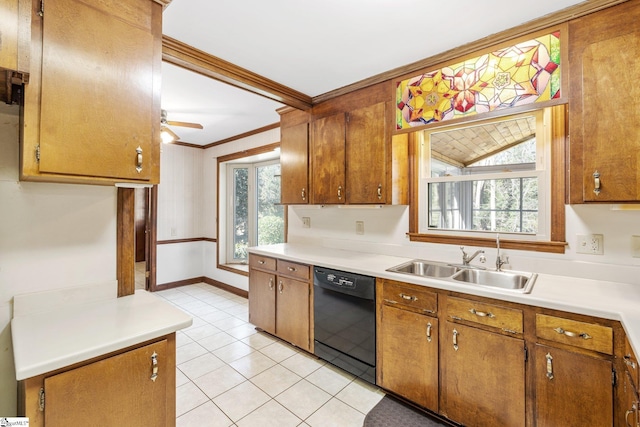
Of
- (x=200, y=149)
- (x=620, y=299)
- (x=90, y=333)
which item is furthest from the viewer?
(x=200, y=149)

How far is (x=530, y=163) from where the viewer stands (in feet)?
6.73

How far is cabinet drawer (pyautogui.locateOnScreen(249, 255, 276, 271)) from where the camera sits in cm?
289

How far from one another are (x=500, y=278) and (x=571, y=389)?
0.74 m

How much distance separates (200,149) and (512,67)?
184 inches

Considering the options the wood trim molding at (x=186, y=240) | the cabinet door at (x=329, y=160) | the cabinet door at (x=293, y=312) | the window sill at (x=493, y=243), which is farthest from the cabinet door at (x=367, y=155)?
the wood trim molding at (x=186, y=240)

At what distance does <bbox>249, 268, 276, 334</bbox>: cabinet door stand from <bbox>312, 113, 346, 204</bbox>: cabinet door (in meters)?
0.96

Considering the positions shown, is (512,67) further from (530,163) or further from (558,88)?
(530,163)

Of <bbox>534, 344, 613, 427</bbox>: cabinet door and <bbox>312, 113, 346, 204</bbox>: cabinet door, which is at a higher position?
<bbox>312, 113, 346, 204</bbox>: cabinet door

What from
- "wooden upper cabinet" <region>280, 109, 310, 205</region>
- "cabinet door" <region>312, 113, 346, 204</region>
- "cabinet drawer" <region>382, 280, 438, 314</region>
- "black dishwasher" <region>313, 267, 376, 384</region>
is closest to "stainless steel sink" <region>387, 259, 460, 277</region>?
"cabinet drawer" <region>382, 280, 438, 314</region>

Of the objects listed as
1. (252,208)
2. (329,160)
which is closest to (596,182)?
(329,160)

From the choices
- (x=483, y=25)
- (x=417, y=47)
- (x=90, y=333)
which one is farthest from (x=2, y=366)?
(x=483, y=25)

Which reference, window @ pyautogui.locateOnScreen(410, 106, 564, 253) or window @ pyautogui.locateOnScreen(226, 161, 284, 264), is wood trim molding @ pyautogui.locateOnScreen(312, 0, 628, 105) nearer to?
window @ pyautogui.locateOnScreen(410, 106, 564, 253)

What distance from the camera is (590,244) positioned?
1794mm

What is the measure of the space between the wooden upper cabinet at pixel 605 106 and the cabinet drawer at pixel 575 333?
26.6 inches
